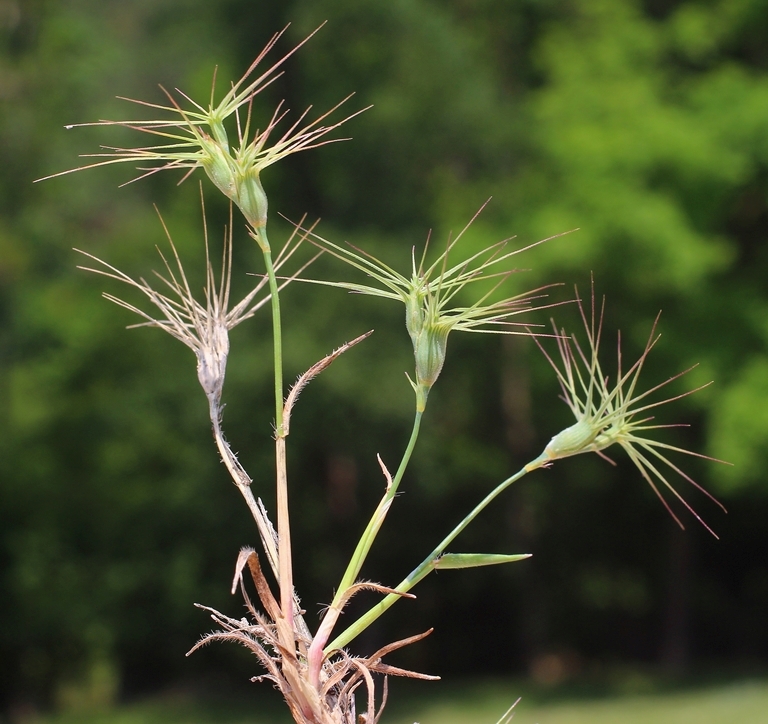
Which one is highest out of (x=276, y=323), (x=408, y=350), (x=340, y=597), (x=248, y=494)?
(x=408, y=350)

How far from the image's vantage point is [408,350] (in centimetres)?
1596

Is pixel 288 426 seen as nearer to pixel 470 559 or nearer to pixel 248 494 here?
pixel 248 494

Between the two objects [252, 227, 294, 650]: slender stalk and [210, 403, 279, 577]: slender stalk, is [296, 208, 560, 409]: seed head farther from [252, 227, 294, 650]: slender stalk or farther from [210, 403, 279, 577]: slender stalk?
[210, 403, 279, 577]: slender stalk

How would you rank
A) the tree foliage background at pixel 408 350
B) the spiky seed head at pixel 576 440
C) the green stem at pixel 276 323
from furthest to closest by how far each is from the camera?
the tree foliage background at pixel 408 350 → the spiky seed head at pixel 576 440 → the green stem at pixel 276 323

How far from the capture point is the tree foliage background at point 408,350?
15031 millimetres

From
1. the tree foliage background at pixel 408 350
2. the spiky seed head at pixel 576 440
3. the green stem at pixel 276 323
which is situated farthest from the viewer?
the tree foliage background at pixel 408 350

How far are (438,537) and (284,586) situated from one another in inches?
698

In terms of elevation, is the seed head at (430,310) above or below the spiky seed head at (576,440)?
above

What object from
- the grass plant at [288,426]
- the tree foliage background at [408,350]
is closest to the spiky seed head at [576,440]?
the grass plant at [288,426]

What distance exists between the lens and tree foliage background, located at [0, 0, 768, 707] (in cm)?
1503

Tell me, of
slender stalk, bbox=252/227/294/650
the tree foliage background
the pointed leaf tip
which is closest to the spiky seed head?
the pointed leaf tip

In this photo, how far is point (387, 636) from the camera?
19422 millimetres

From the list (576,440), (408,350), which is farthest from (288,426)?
(408,350)

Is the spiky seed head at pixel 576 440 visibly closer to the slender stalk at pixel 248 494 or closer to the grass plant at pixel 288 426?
the grass plant at pixel 288 426
